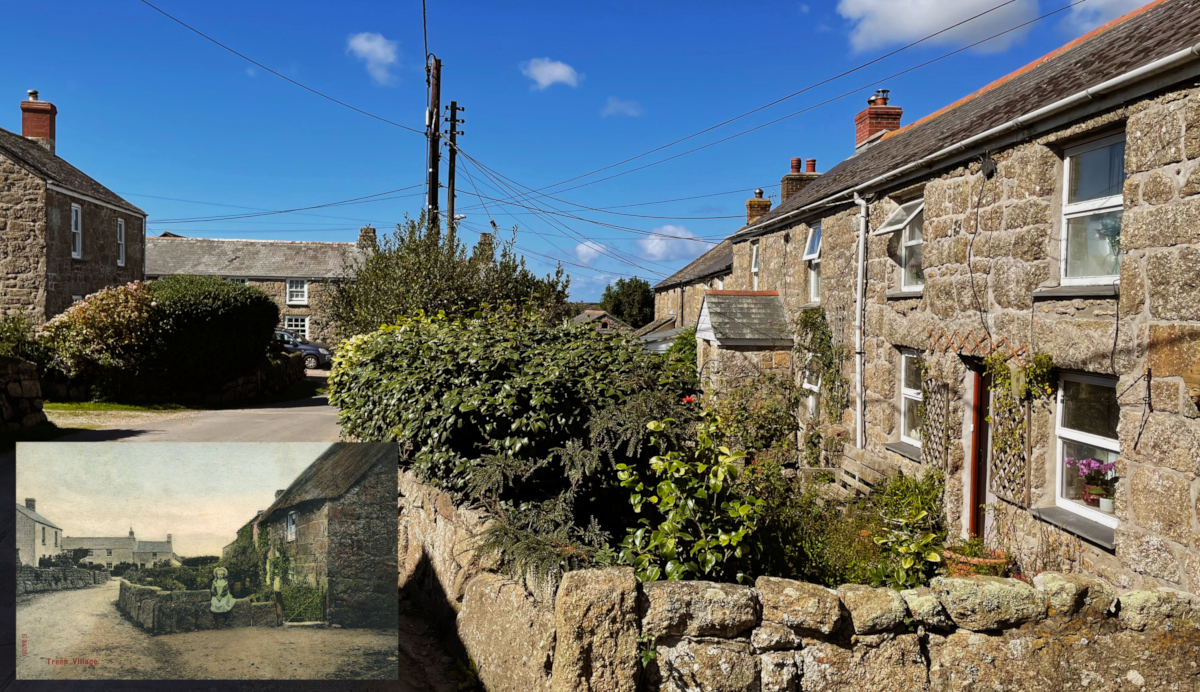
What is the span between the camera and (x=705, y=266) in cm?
2961

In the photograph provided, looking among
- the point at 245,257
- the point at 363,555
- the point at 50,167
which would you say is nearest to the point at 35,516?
the point at 363,555

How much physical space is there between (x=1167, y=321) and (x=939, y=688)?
331 cm

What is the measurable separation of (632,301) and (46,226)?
3220cm

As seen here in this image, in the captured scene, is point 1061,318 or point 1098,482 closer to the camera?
point 1098,482

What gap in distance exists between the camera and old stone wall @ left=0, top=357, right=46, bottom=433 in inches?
523

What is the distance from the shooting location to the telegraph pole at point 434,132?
17047mm

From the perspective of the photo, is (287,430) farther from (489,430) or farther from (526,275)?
(489,430)

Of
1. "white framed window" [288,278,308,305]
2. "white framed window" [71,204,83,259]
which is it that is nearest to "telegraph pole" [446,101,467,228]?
"white framed window" [71,204,83,259]

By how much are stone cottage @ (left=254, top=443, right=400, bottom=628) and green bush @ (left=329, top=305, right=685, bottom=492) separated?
0.62 m

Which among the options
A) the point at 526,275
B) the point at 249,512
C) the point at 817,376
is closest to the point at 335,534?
the point at 249,512

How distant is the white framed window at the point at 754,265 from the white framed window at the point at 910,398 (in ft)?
22.7

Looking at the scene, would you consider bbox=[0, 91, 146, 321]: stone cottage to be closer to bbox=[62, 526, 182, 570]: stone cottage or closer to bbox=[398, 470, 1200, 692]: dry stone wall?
bbox=[62, 526, 182, 570]: stone cottage

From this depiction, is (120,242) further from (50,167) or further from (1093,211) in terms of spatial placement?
(1093,211)

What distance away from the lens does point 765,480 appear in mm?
7078
